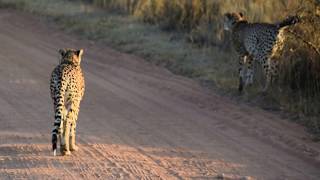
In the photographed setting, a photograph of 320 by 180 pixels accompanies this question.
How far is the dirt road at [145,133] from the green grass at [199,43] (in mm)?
519

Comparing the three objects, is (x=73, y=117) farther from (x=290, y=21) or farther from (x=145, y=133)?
(x=290, y=21)

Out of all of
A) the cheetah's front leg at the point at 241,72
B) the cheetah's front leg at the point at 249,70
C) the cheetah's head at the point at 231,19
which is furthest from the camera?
the cheetah's head at the point at 231,19

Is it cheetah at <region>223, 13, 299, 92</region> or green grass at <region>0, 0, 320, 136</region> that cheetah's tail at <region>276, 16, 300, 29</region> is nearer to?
cheetah at <region>223, 13, 299, 92</region>

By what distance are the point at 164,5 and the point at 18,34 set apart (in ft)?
Answer: 12.6

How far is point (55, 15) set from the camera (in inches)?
774

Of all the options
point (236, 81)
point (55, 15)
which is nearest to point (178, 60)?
point (236, 81)

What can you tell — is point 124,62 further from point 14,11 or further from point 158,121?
point 14,11

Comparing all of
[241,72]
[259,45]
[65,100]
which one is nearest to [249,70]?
[241,72]

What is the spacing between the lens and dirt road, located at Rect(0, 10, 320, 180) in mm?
7973

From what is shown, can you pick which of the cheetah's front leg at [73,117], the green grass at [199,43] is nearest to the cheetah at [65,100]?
the cheetah's front leg at [73,117]

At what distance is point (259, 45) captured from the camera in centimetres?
1209

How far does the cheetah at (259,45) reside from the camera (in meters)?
11.8

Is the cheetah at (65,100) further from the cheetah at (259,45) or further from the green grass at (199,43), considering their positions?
the cheetah at (259,45)

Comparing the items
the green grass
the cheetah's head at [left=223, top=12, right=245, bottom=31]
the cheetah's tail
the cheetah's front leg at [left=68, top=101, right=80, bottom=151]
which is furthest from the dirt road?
the cheetah's tail
